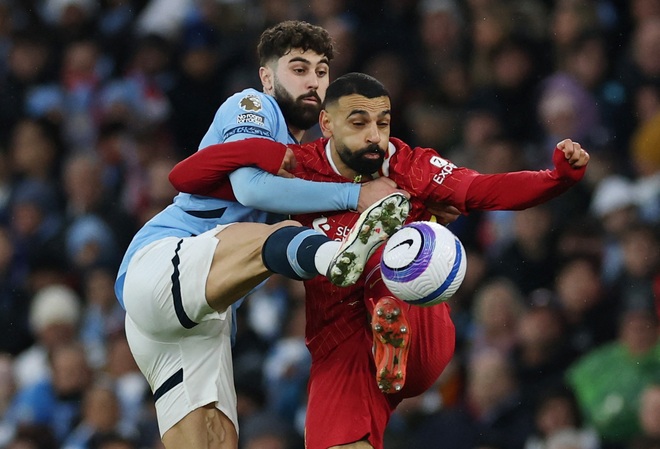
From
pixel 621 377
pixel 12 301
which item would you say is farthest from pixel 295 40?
pixel 12 301

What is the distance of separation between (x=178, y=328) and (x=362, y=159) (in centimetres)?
93

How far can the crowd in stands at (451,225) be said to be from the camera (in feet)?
23.4

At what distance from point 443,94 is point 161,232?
3.31m

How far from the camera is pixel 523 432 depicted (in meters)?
7.03

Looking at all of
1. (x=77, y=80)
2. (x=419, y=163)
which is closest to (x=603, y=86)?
(x=419, y=163)

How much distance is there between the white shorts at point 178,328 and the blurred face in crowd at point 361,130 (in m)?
0.55

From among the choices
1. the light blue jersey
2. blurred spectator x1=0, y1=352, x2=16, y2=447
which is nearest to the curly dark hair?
the light blue jersey

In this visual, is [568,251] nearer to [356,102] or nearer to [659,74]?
[659,74]

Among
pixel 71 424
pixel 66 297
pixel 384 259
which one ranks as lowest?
pixel 71 424

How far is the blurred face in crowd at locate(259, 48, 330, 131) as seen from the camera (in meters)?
5.84

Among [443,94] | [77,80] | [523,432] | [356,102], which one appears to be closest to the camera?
[356,102]

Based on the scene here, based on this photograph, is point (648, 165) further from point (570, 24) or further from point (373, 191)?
point (373, 191)

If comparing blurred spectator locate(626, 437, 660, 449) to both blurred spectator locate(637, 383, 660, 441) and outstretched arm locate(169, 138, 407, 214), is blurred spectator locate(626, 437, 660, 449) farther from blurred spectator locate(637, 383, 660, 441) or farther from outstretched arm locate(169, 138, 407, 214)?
outstretched arm locate(169, 138, 407, 214)

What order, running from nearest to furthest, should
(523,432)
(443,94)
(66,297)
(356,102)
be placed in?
(356,102) → (523,432) → (443,94) → (66,297)
